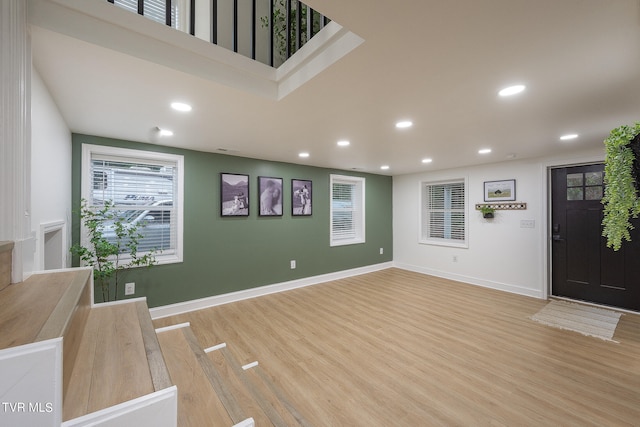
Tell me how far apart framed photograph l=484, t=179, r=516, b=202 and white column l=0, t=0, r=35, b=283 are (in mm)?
5547

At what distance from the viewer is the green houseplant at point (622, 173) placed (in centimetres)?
141

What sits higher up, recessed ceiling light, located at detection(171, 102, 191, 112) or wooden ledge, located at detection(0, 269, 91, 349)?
recessed ceiling light, located at detection(171, 102, 191, 112)

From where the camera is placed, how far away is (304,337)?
278cm

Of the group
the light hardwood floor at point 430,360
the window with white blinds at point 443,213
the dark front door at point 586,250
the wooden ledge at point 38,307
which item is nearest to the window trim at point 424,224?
the window with white blinds at point 443,213

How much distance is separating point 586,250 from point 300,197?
14.4 ft

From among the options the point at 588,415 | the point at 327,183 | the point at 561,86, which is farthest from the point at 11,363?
the point at 327,183

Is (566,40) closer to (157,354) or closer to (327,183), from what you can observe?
(157,354)

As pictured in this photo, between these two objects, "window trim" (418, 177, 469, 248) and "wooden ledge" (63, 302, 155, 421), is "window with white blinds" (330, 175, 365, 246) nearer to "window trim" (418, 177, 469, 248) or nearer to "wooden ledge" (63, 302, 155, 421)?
"window trim" (418, 177, 469, 248)

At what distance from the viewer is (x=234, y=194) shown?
12.8 ft

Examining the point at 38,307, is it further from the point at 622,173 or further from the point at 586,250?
the point at 586,250

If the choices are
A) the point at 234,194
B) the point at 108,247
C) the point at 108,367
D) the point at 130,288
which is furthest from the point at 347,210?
the point at 108,367

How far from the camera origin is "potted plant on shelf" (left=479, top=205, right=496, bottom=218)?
4516 millimetres

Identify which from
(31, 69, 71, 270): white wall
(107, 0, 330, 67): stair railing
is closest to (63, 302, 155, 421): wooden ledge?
(31, 69, 71, 270): white wall

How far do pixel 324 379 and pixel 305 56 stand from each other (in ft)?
7.78
